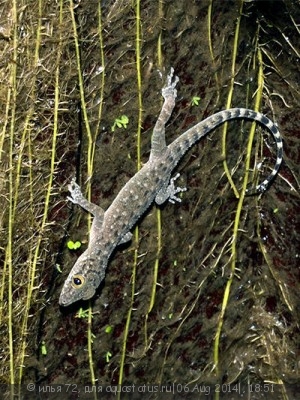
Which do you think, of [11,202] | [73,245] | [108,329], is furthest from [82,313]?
[11,202]

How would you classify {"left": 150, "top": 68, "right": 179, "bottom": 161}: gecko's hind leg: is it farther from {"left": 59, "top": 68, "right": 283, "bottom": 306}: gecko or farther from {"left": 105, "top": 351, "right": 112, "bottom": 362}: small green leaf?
{"left": 105, "top": 351, "right": 112, "bottom": 362}: small green leaf

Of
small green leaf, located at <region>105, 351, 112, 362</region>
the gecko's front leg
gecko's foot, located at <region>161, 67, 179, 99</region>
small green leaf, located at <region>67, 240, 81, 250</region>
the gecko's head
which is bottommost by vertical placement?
small green leaf, located at <region>105, 351, 112, 362</region>

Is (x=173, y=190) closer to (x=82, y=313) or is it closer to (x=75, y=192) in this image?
(x=75, y=192)

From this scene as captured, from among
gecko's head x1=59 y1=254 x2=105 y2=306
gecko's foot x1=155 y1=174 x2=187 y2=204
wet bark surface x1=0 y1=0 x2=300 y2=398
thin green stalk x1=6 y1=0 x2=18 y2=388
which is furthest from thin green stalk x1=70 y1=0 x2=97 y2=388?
gecko's foot x1=155 y1=174 x2=187 y2=204

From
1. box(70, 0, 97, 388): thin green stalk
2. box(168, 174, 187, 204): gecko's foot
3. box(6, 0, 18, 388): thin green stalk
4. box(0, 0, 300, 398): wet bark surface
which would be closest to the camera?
box(6, 0, 18, 388): thin green stalk

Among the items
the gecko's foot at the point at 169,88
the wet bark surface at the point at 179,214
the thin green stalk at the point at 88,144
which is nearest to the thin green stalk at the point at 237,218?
the wet bark surface at the point at 179,214

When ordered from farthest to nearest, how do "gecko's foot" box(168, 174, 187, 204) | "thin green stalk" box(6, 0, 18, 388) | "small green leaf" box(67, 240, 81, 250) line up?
1. "gecko's foot" box(168, 174, 187, 204)
2. "small green leaf" box(67, 240, 81, 250)
3. "thin green stalk" box(6, 0, 18, 388)

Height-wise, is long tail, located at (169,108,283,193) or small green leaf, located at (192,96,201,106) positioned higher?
small green leaf, located at (192,96,201,106)

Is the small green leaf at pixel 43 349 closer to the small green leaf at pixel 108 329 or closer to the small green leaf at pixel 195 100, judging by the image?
the small green leaf at pixel 108 329

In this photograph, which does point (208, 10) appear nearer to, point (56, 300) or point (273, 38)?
point (273, 38)
